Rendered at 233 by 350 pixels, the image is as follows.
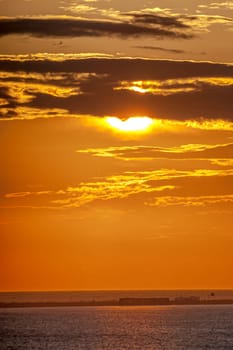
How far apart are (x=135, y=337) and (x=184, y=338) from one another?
37.2 ft

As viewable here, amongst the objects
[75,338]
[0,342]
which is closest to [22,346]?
[0,342]

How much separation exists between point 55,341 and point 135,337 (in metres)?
26.3

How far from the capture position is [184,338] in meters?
189

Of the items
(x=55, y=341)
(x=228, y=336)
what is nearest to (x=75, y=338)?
(x=55, y=341)

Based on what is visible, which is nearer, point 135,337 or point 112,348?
point 112,348

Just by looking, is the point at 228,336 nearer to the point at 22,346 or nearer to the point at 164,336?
the point at 164,336

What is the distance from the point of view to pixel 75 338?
186 m

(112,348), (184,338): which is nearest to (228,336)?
(184,338)

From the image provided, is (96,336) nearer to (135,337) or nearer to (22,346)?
(135,337)

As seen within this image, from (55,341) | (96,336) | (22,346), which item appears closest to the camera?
(22,346)

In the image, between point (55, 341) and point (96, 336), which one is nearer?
point (55, 341)

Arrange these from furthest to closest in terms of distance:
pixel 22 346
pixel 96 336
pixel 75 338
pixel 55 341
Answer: pixel 96 336 < pixel 75 338 < pixel 55 341 < pixel 22 346

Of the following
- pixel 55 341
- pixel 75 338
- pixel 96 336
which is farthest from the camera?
pixel 96 336

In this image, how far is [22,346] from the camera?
157500 mm
